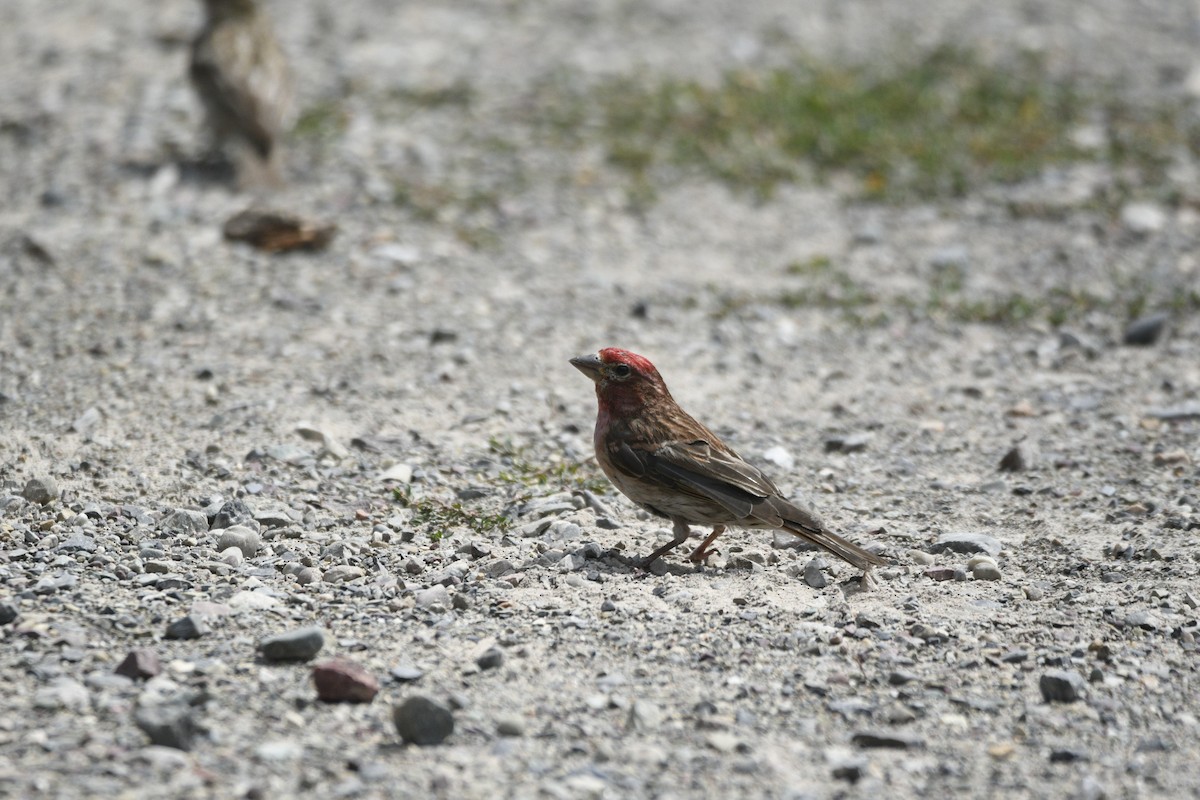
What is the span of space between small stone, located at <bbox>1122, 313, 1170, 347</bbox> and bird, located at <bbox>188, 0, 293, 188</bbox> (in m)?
5.52

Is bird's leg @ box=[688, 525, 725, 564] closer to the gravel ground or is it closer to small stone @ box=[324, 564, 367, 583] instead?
the gravel ground

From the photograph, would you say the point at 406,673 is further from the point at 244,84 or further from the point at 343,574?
the point at 244,84

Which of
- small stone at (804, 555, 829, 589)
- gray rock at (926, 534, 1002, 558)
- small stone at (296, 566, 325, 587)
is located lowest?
small stone at (804, 555, 829, 589)

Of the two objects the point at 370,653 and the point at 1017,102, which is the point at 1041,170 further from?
the point at 370,653

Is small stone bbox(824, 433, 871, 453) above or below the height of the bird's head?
below

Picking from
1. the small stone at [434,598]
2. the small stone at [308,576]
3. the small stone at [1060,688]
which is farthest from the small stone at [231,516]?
the small stone at [1060,688]

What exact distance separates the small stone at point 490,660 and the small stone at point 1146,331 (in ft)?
16.6

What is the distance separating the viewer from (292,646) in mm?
4316

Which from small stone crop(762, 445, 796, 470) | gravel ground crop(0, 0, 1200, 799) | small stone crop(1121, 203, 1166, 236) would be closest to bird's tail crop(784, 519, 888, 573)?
gravel ground crop(0, 0, 1200, 799)

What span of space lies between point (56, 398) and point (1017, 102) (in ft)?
25.5

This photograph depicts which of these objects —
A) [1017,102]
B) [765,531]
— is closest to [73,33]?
[1017,102]

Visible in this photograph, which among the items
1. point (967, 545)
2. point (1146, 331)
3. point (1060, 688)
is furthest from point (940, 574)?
point (1146, 331)

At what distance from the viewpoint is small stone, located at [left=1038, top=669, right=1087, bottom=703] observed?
14.2 feet

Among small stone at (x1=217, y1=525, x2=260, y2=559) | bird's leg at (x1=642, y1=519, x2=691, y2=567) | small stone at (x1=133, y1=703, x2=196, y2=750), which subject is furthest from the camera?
bird's leg at (x1=642, y1=519, x2=691, y2=567)
